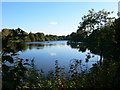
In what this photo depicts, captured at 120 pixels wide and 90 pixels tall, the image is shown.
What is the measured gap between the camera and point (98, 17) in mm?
15492

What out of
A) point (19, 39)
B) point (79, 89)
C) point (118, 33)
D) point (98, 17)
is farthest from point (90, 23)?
point (19, 39)

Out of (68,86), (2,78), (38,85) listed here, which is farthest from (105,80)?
(2,78)

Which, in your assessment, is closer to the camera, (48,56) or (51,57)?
(51,57)

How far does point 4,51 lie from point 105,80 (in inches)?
164

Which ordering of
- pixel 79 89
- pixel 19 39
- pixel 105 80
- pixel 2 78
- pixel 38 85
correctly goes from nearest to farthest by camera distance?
pixel 2 78 → pixel 19 39 → pixel 38 85 → pixel 79 89 → pixel 105 80

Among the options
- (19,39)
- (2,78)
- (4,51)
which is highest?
(19,39)

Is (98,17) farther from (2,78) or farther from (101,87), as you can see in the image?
(2,78)

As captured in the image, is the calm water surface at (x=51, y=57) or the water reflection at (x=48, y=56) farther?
the calm water surface at (x=51, y=57)

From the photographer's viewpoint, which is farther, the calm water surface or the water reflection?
the calm water surface

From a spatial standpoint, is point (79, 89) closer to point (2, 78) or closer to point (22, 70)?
point (22, 70)

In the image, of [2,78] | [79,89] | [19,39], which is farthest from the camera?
[79,89]

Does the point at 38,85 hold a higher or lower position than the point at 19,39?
lower

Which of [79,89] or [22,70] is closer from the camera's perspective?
[22,70]

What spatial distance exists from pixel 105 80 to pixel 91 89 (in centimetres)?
78
